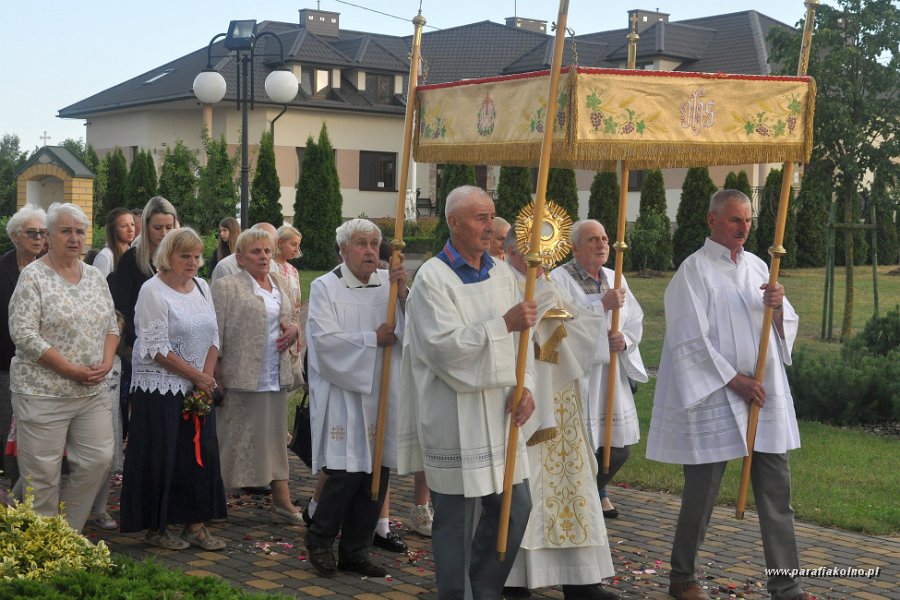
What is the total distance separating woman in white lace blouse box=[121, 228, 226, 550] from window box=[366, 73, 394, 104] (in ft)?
128

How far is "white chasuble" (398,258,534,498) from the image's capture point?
536 centimetres

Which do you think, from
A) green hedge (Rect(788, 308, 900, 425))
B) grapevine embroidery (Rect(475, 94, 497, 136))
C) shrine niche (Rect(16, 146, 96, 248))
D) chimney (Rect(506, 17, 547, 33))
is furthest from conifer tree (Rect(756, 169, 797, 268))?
grapevine embroidery (Rect(475, 94, 497, 136))

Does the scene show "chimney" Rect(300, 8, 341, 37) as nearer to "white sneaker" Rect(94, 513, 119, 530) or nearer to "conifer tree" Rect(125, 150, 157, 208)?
"conifer tree" Rect(125, 150, 157, 208)

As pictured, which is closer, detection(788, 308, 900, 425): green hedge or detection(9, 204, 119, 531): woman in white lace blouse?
detection(9, 204, 119, 531): woman in white lace blouse

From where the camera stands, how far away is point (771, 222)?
106 feet

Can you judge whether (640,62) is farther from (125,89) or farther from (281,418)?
(281,418)

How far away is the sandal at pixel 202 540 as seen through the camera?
7102mm

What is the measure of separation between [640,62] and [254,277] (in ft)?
116

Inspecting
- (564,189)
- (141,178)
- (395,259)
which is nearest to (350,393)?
(395,259)

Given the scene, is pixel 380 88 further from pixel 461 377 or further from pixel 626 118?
pixel 461 377

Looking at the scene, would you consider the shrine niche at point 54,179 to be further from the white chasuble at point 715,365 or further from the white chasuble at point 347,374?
the white chasuble at point 715,365

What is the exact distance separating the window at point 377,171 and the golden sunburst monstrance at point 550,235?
128 ft

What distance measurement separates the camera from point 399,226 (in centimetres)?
639

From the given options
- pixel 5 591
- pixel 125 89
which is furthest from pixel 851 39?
pixel 125 89
